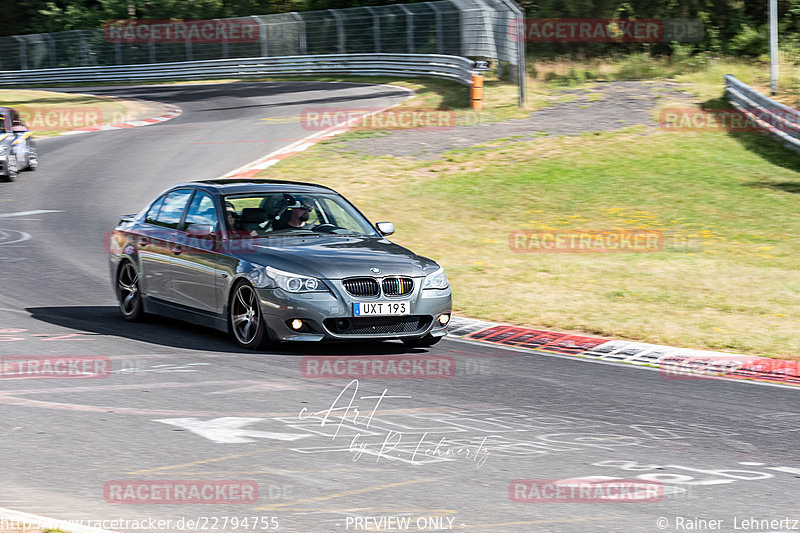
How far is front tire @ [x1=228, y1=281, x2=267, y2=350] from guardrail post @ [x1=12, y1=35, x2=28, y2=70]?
51.7m

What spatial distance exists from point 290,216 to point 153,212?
180 cm

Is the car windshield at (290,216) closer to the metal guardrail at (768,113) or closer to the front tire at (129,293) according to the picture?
the front tire at (129,293)

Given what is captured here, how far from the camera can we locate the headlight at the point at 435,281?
402 inches

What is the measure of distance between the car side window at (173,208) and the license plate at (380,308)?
8.20 ft

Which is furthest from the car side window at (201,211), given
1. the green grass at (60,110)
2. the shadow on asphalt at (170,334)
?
the green grass at (60,110)

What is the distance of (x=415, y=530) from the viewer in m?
5.41

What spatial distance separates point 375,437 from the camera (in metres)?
7.18

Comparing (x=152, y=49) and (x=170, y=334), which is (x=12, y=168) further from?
(x=152, y=49)

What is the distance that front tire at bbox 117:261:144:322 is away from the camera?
11.6m

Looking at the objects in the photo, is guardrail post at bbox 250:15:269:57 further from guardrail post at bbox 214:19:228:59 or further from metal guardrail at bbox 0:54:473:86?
guardrail post at bbox 214:19:228:59

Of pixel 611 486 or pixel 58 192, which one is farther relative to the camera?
pixel 58 192

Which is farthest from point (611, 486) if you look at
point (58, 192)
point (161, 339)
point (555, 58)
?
point (555, 58)

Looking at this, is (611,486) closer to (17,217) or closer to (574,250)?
(574,250)

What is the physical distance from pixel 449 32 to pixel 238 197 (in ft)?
103
